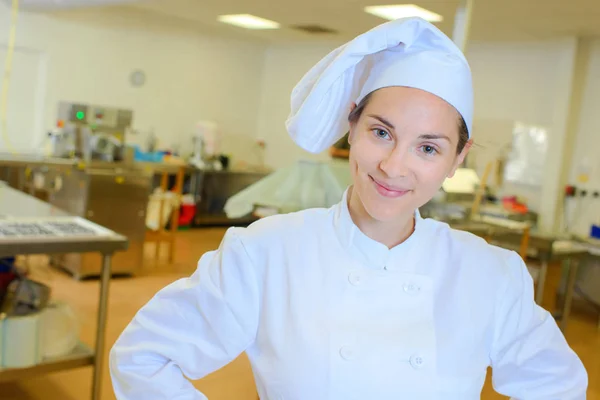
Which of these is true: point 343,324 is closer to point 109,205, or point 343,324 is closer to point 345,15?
point 109,205

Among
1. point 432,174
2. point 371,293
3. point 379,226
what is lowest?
point 371,293

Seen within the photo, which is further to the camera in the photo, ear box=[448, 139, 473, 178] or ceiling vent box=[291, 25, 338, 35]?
ceiling vent box=[291, 25, 338, 35]

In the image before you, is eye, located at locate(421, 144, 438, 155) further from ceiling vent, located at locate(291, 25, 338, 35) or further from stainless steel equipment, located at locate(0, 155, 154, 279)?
ceiling vent, located at locate(291, 25, 338, 35)

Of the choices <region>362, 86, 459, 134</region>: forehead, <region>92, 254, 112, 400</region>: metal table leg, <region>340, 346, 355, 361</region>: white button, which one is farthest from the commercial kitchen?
<region>340, 346, 355, 361</region>: white button

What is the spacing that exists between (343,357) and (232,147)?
7696 millimetres

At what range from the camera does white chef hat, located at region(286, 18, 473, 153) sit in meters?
1.06

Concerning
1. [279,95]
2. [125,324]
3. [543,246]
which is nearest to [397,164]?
[125,324]

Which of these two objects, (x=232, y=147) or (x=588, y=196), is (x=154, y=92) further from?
(x=588, y=196)

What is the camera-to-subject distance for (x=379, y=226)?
1.17 meters

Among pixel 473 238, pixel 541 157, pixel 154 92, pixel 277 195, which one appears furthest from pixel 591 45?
pixel 473 238

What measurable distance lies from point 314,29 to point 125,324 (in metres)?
4.34

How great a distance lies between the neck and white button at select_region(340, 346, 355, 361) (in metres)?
0.23

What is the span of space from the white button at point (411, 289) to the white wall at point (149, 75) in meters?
6.06

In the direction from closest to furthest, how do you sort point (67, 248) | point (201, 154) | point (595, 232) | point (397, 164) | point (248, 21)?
point (397, 164)
point (67, 248)
point (595, 232)
point (248, 21)
point (201, 154)
